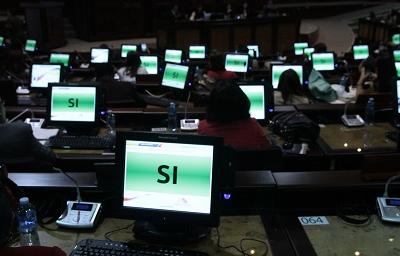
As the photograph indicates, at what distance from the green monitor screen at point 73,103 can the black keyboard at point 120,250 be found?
2.15 m

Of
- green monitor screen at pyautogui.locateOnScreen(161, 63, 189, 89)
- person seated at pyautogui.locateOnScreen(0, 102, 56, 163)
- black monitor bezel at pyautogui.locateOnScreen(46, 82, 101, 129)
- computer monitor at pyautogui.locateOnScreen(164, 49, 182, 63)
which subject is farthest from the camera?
computer monitor at pyautogui.locateOnScreen(164, 49, 182, 63)

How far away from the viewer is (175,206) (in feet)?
6.59

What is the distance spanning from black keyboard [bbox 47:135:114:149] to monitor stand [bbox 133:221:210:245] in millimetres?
1670

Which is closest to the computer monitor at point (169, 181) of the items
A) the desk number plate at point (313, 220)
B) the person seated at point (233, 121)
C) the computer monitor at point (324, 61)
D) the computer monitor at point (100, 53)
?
the desk number plate at point (313, 220)

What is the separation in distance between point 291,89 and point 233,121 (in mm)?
2046

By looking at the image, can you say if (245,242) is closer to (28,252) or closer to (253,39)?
(28,252)

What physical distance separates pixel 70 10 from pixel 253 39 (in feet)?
21.3

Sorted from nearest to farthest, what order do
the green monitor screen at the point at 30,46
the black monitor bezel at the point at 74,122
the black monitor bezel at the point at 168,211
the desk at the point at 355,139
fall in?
the black monitor bezel at the point at 168,211
the desk at the point at 355,139
the black monitor bezel at the point at 74,122
the green monitor screen at the point at 30,46

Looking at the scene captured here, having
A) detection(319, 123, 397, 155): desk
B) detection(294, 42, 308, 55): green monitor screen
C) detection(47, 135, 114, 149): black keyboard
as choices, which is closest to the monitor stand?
detection(47, 135, 114, 149): black keyboard

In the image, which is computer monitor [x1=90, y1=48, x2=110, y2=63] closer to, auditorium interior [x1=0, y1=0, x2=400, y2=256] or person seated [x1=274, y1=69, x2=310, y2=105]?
auditorium interior [x1=0, y1=0, x2=400, y2=256]

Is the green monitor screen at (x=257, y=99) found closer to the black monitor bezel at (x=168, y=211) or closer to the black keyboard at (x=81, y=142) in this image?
the black keyboard at (x=81, y=142)

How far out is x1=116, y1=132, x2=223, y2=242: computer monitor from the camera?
6.48 feet

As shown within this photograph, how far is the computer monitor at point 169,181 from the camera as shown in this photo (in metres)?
1.97

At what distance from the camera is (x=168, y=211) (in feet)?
6.58
